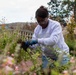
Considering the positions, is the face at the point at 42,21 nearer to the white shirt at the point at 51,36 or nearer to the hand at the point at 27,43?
the white shirt at the point at 51,36

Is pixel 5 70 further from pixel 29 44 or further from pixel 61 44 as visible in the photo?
pixel 61 44

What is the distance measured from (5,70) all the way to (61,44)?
118 inches

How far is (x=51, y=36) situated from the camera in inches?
183

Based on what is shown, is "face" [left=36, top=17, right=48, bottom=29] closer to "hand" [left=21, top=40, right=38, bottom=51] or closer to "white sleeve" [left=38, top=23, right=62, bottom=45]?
"white sleeve" [left=38, top=23, right=62, bottom=45]

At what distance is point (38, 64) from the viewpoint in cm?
284

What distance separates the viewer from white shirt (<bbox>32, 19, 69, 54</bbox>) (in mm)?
4516

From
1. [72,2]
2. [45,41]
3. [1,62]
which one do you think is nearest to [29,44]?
[45,41]

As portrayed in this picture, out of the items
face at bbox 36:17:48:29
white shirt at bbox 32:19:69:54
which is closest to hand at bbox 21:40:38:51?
white shirt at bbox 32:19:69:54


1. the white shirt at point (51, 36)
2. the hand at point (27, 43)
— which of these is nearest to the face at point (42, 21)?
the white shirt at point (51, 36)

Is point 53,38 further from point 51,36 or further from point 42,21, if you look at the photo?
point 42,21

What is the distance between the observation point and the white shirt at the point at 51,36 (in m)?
4.52

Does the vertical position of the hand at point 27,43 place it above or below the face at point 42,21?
below

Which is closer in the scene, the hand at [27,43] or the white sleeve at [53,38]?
the hand at [27,43]

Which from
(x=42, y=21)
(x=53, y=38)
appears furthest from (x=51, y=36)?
(x=42, y=21)
